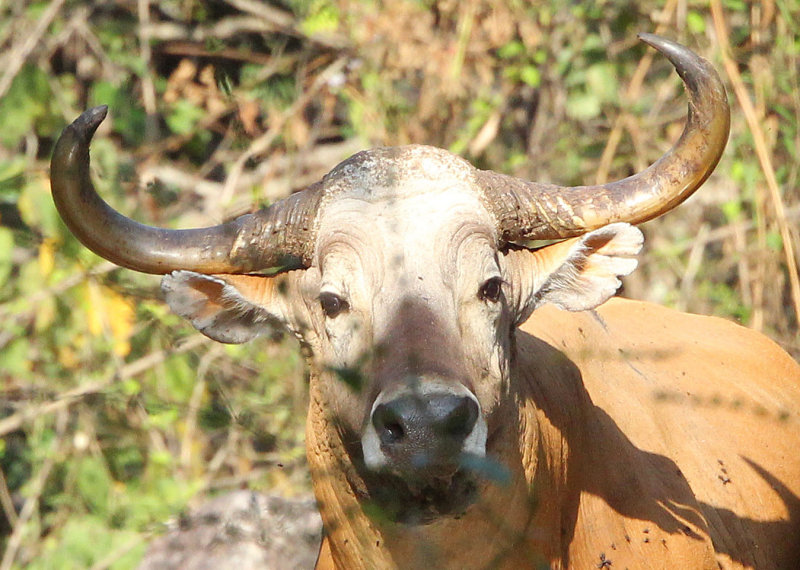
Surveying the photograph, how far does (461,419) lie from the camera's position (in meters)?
2.86

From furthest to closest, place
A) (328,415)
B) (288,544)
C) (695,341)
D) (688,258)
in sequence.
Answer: (688,258) < (288,544) < (695,341) < (328,415)

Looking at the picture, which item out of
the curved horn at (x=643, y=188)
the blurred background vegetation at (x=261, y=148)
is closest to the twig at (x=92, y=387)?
the blurred background vegetation at (x=261, y=148)

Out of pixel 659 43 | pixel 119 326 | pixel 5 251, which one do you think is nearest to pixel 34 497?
pixel 119 326

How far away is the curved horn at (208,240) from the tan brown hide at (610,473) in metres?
0.50

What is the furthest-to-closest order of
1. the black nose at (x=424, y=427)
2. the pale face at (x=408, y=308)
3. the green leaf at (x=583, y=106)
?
the green leaf at (x=583, y=106)
the pale face at (x=408, y=308)
the black nose at (x=424, y=427)

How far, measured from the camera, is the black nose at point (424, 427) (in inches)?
111

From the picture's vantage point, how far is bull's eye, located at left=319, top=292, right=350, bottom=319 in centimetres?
338

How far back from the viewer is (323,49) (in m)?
8.77

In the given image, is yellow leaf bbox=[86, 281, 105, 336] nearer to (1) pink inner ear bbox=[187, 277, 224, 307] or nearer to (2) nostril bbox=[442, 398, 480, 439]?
(1) pink inner ear bbox=[187, 277, 224, 307]

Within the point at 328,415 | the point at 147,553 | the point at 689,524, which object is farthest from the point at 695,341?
the point at 147,553

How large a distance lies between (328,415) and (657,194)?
1259 millimetres

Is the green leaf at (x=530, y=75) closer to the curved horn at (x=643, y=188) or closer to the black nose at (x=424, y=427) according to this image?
the curved horn at (x=643, y=188)

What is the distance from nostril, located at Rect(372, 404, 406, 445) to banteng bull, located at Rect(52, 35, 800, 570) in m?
0.01

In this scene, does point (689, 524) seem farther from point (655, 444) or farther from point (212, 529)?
point (212, 529)
